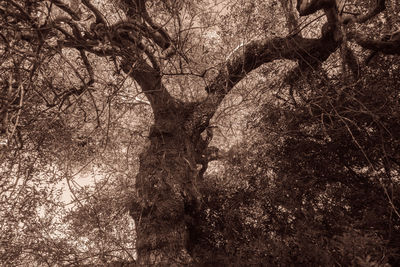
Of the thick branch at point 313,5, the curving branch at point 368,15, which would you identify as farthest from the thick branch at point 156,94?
the curving branch at point 368,15

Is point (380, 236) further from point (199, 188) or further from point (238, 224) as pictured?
point (199, 188)

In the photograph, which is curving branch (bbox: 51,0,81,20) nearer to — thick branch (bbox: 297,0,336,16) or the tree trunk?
the tree trunk

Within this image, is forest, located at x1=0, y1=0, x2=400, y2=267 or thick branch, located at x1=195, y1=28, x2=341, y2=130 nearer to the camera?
forest, located at x1=0, y1=0, x2=400, y2=267

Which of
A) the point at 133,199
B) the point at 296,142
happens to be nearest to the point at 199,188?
the point at 133,199

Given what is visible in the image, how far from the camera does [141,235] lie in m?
5.35

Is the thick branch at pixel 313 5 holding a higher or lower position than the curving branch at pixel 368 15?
higher

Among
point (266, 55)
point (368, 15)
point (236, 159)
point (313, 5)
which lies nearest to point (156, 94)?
point (236, 159)

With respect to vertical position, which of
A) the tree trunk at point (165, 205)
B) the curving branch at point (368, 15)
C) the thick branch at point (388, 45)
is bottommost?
the tree trunk at point (165, 205)

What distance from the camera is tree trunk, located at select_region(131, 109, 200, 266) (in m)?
5.05

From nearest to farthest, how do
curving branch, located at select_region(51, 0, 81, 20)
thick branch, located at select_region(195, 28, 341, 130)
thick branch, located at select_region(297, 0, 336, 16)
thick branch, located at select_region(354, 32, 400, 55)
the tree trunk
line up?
curving branch, located at select_region(51, 0, 81, 20), thick branch, located at select_region(354, 32, 400, 55), the tree trunk, thick branch, located at select_region(297, 0, 336, 16), thick branch, located at select_region(195, 28, 341, 130)

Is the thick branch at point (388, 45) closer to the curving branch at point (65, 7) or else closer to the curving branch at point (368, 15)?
the curving branch at point (368, 15)

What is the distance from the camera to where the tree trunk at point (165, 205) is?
5.05 m

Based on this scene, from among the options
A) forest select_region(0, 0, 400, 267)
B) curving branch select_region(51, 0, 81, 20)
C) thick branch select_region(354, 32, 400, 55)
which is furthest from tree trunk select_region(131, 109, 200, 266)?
thick branch select_region(354, 32, 400, 55)

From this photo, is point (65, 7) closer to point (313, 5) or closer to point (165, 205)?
point (165, 205)
